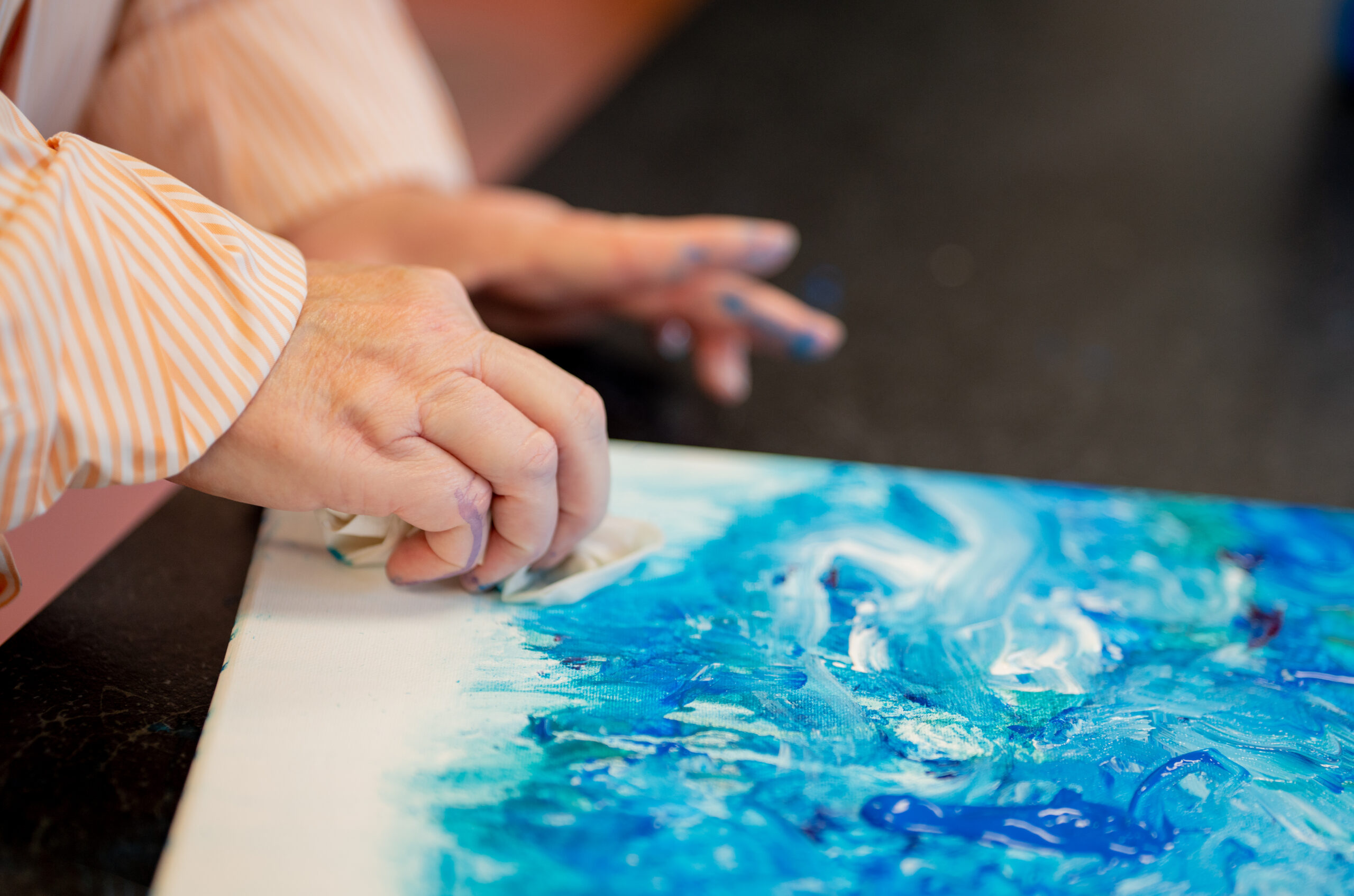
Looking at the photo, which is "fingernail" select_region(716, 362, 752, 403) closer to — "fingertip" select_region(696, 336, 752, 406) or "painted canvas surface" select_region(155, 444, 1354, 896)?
"fingertip" select_region(696, 336, 752, 406)

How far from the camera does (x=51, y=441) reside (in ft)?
1.18

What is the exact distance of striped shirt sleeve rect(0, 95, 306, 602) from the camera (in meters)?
0.35

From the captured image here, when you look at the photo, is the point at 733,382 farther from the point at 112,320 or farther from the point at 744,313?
the point at 112,320

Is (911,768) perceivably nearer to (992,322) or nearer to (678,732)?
(678,732)

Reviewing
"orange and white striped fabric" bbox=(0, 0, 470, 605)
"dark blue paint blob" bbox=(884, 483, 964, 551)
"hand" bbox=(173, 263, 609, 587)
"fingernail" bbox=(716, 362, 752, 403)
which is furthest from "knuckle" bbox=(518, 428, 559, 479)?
"fingernail" bbox=(716, 362, 752, 403)

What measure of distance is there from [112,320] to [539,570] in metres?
0.22

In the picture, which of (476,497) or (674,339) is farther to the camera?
(674,339)

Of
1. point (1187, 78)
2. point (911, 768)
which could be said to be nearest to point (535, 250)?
point (911, 768)

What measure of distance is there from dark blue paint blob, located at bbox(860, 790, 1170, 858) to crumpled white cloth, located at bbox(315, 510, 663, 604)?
0.17 m

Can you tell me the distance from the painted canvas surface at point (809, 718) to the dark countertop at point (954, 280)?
0.20 feet

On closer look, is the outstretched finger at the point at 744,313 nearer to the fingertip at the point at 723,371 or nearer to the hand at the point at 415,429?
the fingertip at the point at 723,371

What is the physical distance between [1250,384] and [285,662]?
0.70 metres

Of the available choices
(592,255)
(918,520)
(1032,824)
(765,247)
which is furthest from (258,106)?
(1032,824)

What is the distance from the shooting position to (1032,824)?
39cm
